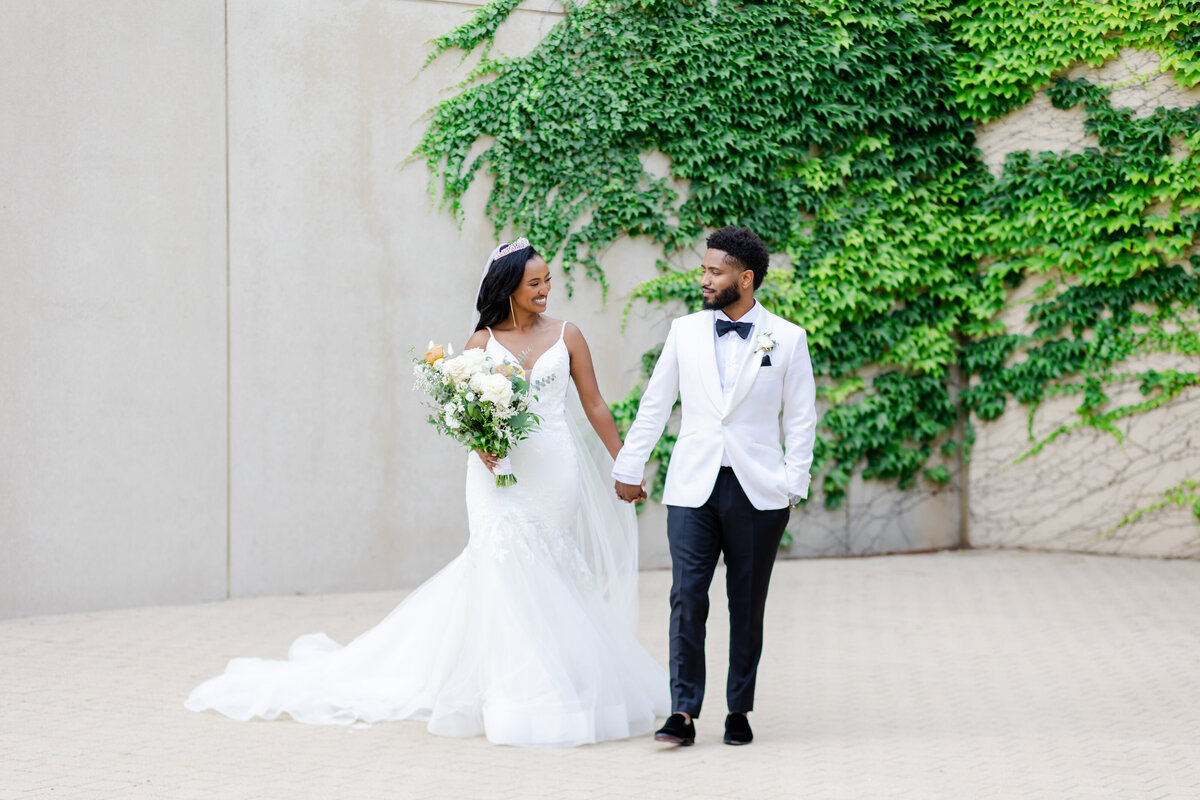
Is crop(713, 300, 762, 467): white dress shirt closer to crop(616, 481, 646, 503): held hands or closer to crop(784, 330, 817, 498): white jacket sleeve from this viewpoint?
crop(784, 330, 817, 498): white jacket sleeve

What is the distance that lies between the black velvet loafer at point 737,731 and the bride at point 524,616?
0.37 meters

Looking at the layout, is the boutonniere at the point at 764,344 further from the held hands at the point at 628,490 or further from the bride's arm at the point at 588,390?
the bride's arm at the point at 588,390

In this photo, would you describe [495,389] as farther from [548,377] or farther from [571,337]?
[571,337]

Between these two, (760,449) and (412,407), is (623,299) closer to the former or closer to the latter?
(412,407)

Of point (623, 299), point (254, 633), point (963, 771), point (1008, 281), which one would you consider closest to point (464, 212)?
point (623, 299)

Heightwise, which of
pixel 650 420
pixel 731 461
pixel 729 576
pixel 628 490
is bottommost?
pixel 729 576

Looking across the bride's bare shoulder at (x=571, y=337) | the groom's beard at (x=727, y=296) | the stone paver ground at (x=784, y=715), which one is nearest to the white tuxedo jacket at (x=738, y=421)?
the groom's beard at (x=727, y=296)

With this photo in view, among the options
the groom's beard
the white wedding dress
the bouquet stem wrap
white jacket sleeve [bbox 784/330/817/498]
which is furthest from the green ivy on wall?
Answer: white jacket sleeve [bbox 784/330/817/498]

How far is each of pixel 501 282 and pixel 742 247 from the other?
108cm

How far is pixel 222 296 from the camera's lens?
852 centimetres

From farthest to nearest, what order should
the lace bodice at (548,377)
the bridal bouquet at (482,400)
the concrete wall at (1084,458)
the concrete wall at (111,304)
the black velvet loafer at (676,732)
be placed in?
the concrete wall at (1084,458), the concrete wall at (111,304), the lace bodice at (548,377), the bridal bouquet at (482,400), the black velvet loafer at (676,732)

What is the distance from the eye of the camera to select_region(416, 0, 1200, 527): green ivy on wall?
9734 millimetres

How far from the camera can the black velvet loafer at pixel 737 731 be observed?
16.6 feet

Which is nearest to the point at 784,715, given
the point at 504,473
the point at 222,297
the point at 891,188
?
the point at 504,473
